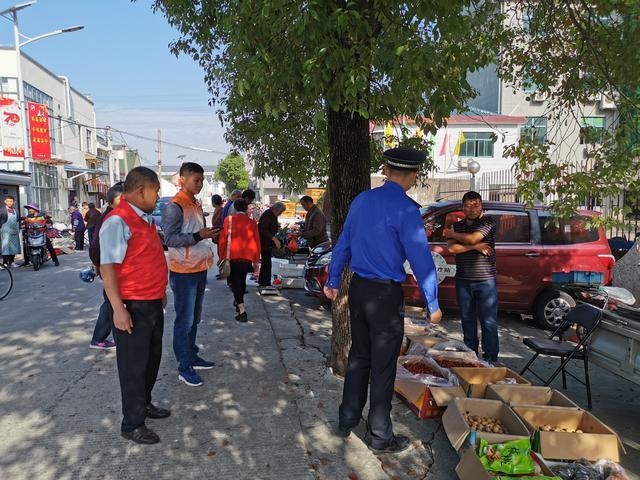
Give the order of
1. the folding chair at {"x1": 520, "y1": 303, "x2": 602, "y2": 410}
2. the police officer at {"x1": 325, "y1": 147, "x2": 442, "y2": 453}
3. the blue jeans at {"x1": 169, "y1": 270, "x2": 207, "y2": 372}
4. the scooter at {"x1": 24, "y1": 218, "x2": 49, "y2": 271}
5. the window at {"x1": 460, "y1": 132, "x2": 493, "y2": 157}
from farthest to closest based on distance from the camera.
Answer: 1. the window at {"x1": 460, "y1": 132, "x2": 493, "y2": 157}
2. the scooter at {"x1": 24, "y1": 218, "x2": 49, "y2": 271}
3. the blue jeans at {"x1": 169, "y1": 270, "x2": 207, "y2": 372}
4. the folding chair at {"x1": 520, "y1": 303, "x2": 602, "y2": 410}
5. the police officer at {"x1": 325, "y1": 147, "x2": 442, "y2": 453}

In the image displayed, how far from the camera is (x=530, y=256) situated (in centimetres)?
705

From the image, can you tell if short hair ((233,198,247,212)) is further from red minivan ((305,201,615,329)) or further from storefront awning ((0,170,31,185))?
storefront awning ((0,170,31,185))

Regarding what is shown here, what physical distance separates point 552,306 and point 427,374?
3.80 m

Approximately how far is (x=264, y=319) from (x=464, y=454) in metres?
4.31

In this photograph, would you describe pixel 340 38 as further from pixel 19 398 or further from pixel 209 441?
pixel 19 398

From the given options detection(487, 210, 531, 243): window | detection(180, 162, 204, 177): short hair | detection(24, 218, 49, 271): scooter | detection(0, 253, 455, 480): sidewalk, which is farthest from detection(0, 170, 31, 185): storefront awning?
detection(487, 210, 531, 243): window

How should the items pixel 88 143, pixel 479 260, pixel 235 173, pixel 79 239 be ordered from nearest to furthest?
pixel 479 260 < pixel 79 239 < pixel 88 143 < pixel 235 173

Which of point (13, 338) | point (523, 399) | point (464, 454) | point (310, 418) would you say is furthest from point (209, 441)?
point (13, 338)

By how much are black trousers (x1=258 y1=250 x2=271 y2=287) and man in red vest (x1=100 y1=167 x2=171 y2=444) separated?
541 cm

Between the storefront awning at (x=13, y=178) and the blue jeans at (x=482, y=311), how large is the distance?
1383 centimetres

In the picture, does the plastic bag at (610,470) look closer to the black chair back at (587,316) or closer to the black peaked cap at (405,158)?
the black chair back at (587,316)

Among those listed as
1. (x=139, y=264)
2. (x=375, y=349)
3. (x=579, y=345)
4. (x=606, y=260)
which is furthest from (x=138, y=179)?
(x=606, y=260)

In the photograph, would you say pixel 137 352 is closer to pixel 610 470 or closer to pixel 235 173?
pixel 610 470

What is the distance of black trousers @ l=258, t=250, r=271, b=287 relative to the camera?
8.94 metres
